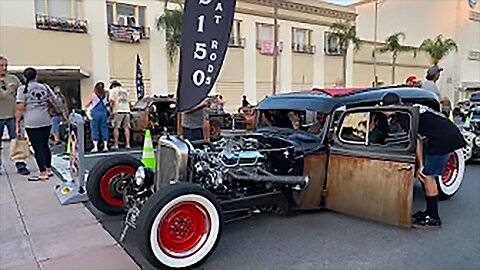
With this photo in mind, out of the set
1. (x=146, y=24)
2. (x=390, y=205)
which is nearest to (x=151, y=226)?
(x=390, y=205)

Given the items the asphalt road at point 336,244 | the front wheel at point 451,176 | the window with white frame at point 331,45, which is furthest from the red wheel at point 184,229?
the window with white frame at point 331,45

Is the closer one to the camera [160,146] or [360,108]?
[160,146]

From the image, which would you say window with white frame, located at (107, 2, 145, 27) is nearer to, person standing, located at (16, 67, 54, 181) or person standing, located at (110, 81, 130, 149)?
person standing, located at (110, 81, 130, 149)

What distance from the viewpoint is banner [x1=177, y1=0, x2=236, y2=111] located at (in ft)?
13.9

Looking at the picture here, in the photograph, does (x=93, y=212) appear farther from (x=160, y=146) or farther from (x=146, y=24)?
(x=146, y=24)

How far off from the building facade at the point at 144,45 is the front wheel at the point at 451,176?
47.1 ft

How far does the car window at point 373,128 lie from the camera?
4.64m

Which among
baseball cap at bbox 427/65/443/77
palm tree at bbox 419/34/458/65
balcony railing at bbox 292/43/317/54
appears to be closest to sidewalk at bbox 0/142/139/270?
baseball cap at bbox 427/65/443/77

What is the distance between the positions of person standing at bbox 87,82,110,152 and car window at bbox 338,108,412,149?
6016mm

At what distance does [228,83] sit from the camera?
22422 millimetres

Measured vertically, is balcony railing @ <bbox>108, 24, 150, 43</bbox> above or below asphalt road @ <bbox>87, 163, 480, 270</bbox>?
above

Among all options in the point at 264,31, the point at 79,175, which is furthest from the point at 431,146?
the point at 264,31

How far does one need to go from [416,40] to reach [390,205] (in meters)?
35.0

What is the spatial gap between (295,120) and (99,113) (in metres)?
5.45
